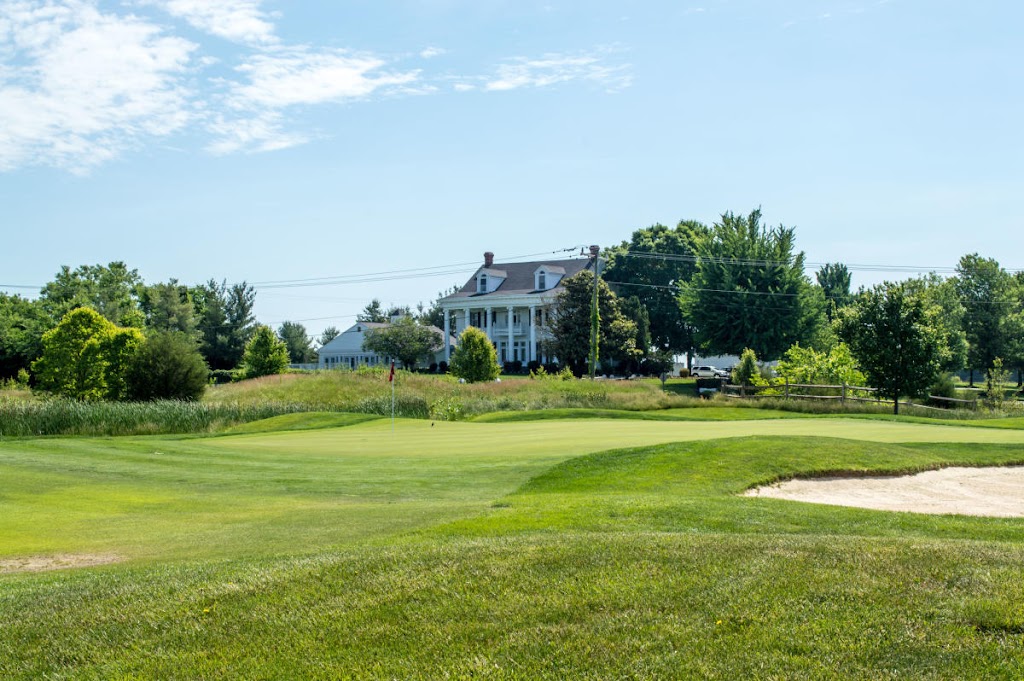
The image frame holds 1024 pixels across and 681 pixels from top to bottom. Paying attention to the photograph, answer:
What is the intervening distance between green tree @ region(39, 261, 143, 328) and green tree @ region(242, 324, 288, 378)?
12.0 metres

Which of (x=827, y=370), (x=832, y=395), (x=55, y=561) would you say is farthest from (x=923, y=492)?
(x=827, y=370)

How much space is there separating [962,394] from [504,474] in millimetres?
43532

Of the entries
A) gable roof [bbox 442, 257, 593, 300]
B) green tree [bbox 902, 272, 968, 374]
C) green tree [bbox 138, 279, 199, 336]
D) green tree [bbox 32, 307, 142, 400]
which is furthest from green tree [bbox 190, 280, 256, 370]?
green tree [bbox 902, 272, 968, 374]

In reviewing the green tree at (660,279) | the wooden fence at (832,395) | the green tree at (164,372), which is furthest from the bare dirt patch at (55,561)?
the green tree at (660,279)

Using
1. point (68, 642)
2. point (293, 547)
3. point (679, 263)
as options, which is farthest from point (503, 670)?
point (679, 263)

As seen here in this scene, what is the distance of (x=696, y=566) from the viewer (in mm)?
6785

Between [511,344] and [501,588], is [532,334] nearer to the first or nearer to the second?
[511,344]

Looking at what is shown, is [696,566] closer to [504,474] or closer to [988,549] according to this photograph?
[988,549]

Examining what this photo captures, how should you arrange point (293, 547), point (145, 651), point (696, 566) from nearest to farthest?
point (145, 651)
point (696, 566)
point (293, 547)

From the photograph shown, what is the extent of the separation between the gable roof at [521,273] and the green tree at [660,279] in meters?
3.95

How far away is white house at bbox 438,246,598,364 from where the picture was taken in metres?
83.1

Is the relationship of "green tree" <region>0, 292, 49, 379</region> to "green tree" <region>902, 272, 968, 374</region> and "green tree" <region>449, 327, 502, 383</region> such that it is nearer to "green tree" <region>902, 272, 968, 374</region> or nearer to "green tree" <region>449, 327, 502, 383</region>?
"green tree" <region>449, 327, 502, 383</region>

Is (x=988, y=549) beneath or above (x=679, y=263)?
beneath

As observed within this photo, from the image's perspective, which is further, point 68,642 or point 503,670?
point 68,642
